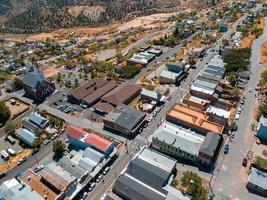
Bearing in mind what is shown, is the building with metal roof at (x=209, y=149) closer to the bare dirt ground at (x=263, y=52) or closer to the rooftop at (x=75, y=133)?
the rooftop at (x=75, y=133)

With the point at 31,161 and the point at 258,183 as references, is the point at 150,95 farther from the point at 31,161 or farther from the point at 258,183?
the point at 258,183

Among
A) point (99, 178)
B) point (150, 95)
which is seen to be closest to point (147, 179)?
point (99, 178)

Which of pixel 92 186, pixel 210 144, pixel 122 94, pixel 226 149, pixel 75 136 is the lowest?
pixel 92 186

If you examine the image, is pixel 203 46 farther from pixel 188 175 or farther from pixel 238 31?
pixel 188 175

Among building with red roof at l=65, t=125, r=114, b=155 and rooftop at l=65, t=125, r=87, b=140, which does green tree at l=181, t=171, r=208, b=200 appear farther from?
rooftop at l=65, t=125, r=87, b=140

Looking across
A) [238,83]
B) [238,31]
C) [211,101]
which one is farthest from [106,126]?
[238,31]

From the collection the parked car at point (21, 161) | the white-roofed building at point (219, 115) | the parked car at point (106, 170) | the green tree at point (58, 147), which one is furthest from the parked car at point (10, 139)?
the white-roofed building at point (219, 115)
